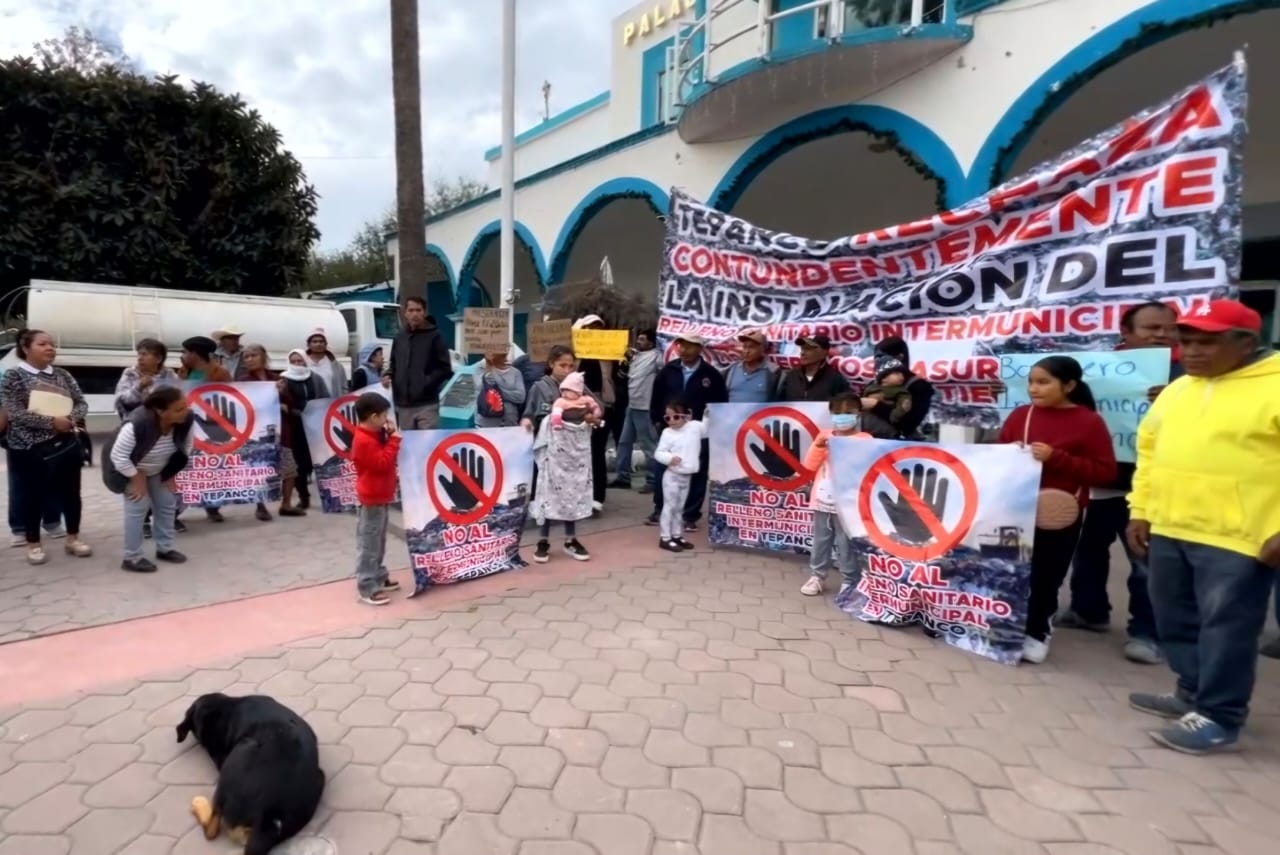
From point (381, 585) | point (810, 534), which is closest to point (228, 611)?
point (381, 585)

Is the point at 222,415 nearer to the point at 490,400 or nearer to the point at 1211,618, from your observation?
the point at 490,400

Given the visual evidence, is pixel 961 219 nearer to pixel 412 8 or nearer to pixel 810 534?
pixel 810 534

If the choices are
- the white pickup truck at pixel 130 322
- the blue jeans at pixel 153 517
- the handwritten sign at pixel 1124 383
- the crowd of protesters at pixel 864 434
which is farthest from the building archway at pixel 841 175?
the white pickup truck at pixel 130 322

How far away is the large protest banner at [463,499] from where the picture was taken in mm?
4582

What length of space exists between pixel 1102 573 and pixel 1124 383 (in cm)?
118

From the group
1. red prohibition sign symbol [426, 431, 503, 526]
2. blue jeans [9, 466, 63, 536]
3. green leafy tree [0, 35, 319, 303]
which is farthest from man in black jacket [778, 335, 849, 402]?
green leafy tree [0, 35, 319, 303]

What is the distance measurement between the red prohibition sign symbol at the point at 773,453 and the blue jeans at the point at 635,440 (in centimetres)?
183

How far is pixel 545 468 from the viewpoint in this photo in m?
5.35

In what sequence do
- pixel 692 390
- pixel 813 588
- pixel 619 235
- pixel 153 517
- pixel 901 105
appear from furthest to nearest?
1. pixel 619 235
2. pixel 901 105
3. pixel 692 390
4. pixel 153 517
5. pixel 813 588

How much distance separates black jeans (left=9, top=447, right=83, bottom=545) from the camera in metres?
4.95

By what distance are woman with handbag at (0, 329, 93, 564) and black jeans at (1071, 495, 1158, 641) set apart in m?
6.48

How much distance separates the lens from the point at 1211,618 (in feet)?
9.51

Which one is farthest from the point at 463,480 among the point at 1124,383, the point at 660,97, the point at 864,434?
the point at 660,97

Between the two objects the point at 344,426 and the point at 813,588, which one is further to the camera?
the point at 344,426
